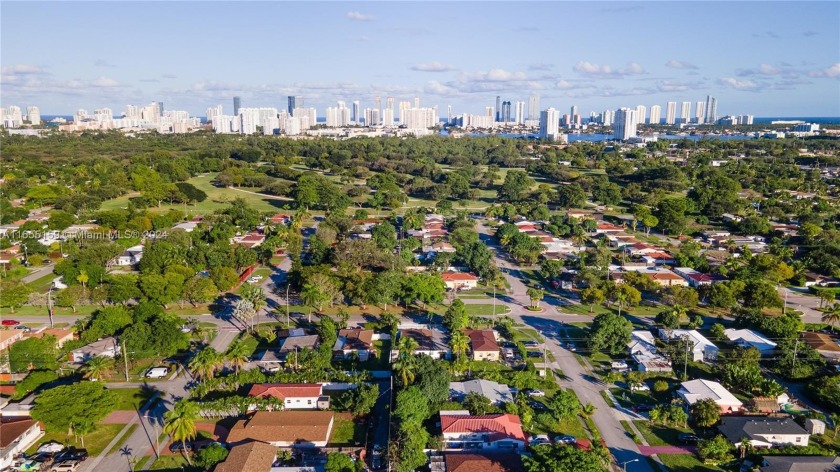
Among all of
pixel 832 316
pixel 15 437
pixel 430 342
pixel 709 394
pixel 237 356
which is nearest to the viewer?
pixel 15 437

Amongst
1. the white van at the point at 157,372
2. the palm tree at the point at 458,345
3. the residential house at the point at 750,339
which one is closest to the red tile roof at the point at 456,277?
the palm tree at the point at 458,345

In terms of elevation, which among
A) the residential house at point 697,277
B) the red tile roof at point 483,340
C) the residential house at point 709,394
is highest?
the residential house at point 697,277

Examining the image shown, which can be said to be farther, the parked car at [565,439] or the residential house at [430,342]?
the residential house at [430,342]

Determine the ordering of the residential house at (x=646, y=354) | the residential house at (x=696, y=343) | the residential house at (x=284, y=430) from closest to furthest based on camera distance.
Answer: the residential house at (x=284, y=430)
the residential house at (x=646, y=354)
the residential house at (x=696, y=343)

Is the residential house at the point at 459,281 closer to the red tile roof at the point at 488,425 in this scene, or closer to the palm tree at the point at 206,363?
the red tile roof at the point at 488,425

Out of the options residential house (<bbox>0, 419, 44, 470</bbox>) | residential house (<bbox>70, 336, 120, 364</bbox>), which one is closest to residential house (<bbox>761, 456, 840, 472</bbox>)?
residential house (<bbox>0, 419, 44, 470</bbox>)

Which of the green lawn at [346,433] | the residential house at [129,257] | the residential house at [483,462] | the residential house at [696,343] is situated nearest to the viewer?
the residential house at [483,462]

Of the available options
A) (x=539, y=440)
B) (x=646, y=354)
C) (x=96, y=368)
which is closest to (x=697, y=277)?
(x=646, y=354)

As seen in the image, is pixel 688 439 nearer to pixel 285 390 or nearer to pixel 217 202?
pixel 285 390
